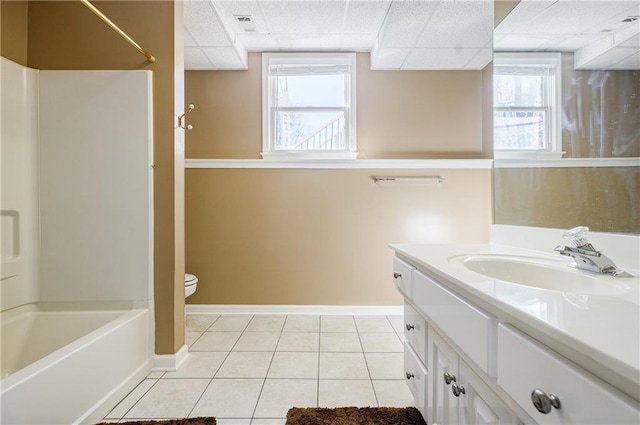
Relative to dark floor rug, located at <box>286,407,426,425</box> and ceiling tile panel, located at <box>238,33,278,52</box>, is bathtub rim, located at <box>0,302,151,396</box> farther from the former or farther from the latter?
ceiling tile panel, located at <box>238,33,278,52</box>

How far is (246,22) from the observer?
221 cm

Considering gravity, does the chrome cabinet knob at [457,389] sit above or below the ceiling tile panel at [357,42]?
Answer: below

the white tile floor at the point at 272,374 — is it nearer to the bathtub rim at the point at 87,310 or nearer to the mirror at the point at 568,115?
the bathtub rim at the point at 87,310

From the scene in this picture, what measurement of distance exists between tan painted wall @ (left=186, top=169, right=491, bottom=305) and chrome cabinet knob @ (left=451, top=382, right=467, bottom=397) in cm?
177

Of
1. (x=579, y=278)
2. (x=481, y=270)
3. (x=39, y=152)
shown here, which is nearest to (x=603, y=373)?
(x=579, y=278)

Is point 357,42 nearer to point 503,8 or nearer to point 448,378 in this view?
point 503,8

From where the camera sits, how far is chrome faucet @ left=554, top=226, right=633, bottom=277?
868 millimetres

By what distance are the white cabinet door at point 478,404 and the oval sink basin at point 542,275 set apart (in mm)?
418

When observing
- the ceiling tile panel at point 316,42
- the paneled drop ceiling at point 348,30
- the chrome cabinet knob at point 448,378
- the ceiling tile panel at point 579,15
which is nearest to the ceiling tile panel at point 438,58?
the paneled drop ceiling at point 348,30

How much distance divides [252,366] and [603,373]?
178 centimetres

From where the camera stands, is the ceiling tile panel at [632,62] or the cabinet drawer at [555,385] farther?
the ceiling tile panel at [632,62]

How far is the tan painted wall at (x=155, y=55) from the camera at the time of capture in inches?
68.8

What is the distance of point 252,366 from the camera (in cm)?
178

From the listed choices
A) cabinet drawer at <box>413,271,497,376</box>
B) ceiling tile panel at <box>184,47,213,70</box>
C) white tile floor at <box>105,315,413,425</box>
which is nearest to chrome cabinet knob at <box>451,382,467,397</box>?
cabinet drawer at <box>413,271,497,376</box>
